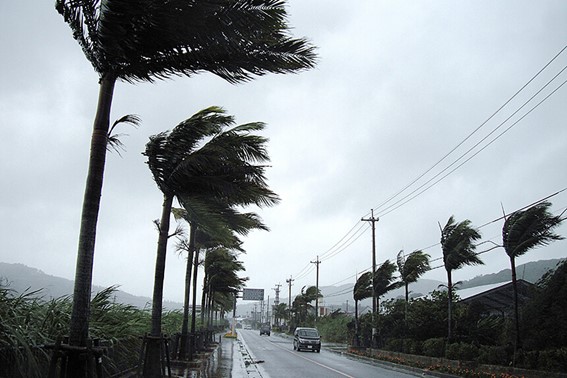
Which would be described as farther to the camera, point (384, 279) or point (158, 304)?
point (384, 279)

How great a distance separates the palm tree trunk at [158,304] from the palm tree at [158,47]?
4.35 meters

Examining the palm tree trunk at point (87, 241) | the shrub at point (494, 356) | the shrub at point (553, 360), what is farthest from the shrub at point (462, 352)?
the palm tree trunk at point (87, 241)

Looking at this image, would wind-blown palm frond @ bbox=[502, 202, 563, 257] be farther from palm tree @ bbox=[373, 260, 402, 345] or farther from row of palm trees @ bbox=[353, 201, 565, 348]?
palm tree @ bbox=[373, 260, 402, 345]

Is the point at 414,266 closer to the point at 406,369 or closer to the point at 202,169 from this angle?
the point at 406,369

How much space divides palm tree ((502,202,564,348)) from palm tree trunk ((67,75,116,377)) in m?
15.4

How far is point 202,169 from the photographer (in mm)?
10820

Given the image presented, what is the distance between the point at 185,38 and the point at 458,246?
17.9m

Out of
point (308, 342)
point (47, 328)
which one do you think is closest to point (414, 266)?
A: point (308, 342)

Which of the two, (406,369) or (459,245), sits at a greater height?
(459,245)

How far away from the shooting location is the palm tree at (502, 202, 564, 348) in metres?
17.3

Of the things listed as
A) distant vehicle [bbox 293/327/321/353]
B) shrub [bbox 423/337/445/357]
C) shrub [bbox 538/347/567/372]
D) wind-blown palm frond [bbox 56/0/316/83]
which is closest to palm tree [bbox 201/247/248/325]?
distant vehicle [bbox 293/327/321/353]

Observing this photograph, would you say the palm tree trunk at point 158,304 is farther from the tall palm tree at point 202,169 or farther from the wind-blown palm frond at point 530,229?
the wind-blown palm frond at point 530,229

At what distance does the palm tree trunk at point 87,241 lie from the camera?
6242 millimetres

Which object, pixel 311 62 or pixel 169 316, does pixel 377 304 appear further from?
pixel 311 62
